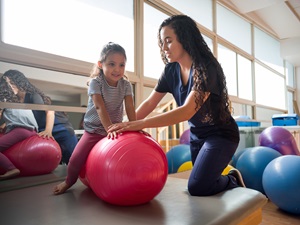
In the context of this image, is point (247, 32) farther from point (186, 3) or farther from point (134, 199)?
point (134, 199)

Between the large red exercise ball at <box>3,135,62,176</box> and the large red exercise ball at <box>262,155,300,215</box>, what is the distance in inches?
68.4

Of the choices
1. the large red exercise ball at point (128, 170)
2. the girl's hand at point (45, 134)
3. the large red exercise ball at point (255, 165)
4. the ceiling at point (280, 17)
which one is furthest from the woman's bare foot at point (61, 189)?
the ceiling at point (280, 17)

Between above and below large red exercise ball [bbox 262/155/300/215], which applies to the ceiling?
above

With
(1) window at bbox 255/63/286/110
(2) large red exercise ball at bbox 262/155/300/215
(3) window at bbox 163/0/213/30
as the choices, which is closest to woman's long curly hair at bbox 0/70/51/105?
(2) large red exercise ball at bbox 262/155/300/215

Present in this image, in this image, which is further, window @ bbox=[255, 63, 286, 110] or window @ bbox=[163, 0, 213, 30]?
window @ bbox=[255, 63, 286, 110]

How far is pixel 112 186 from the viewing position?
1215mm

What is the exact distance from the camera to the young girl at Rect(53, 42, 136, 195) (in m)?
1.49

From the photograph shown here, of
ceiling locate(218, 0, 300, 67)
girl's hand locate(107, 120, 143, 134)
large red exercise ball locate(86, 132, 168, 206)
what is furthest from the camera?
ceiling locate(218, 0, 300, 67)

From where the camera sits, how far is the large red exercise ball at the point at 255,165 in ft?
8.07

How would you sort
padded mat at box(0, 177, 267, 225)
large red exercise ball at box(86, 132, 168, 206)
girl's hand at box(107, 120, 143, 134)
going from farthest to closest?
1. girl's hand at box(107, 120, 143, 134)
2. large red exercise ball at box(86, 132, 168, 206)
3. padded mat at box(0, 177, 267, 225)

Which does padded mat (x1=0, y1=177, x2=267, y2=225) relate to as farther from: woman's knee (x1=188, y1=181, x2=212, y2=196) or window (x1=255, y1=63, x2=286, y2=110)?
window (x1=255, y1=63, x2=286, y2=110)

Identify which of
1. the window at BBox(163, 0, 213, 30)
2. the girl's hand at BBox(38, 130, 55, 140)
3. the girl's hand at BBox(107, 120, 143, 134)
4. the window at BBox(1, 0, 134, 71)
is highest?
the window at BBox(163, 0, 213, 30)

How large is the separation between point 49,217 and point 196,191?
77 cm

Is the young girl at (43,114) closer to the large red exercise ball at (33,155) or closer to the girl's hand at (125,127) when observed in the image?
the large red exercise ball at (33,155)
